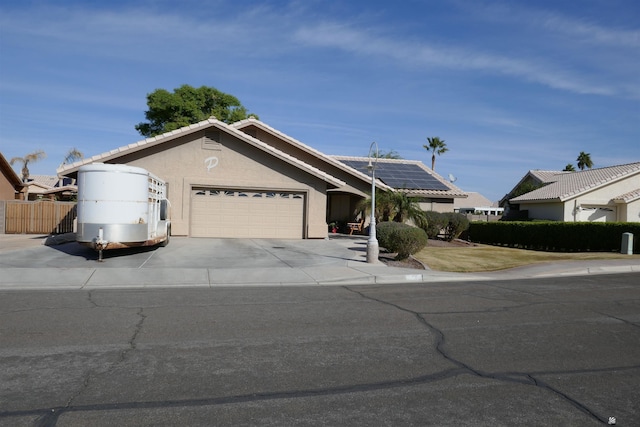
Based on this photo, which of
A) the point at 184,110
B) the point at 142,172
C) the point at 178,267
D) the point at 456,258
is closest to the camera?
the point at 178,267

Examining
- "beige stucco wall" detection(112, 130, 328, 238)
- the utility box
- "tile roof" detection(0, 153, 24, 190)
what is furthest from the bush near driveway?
"tile roof" detection(0, 153, 24, 190)

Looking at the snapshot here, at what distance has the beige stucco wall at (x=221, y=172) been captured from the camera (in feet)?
75.4

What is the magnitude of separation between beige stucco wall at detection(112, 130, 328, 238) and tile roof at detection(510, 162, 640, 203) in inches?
620

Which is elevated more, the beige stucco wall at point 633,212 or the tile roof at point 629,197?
the tile roof at point 629,197

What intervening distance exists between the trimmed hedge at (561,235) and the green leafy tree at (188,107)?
25.9 m

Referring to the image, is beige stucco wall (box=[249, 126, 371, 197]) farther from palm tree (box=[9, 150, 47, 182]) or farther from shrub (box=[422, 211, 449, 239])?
palm tree (box=[9, 150, 47, 182])

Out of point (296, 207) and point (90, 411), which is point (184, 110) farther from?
point (90, 411)

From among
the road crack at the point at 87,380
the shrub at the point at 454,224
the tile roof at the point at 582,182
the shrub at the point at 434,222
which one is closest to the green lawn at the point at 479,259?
the shrub at the point at 434,222

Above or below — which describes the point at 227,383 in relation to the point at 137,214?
below

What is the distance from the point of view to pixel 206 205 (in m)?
23.5

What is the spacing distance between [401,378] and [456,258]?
1501 centimetres

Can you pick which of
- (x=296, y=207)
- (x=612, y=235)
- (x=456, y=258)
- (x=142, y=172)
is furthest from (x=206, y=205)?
(x=612, y=235)

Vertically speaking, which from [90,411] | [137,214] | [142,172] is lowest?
[90,411]

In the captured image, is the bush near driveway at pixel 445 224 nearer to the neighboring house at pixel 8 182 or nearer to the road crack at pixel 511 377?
the road crack at pixel 511 377
